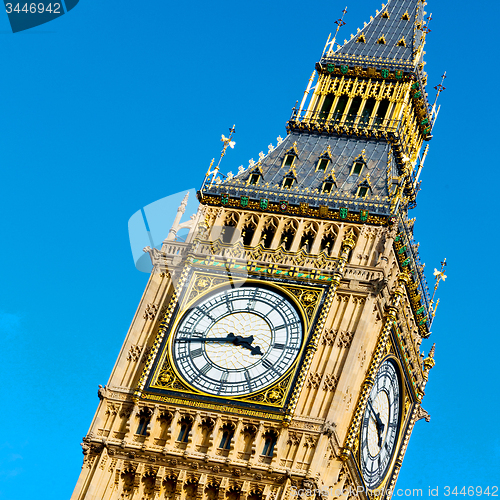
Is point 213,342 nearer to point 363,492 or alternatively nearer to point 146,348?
point 146,348

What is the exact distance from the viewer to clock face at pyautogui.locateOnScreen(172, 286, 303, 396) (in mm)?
62625

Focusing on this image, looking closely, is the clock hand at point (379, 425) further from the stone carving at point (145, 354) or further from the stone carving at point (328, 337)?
the stone carving at point (145, 354)

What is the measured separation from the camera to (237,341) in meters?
63.6

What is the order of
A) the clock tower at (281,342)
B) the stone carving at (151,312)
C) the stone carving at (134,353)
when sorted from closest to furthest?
the clock tower at (281,342) → the stone carving at (134,353) → the stone carving at (151,312)

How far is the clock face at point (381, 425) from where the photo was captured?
6425 cm

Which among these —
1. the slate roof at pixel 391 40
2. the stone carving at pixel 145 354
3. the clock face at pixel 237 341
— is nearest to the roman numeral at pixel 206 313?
the clock face at pixel 237 341

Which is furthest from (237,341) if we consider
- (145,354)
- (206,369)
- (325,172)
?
(325,172)

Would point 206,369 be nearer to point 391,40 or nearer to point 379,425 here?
point 379,425

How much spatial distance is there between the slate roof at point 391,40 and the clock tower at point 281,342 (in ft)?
12.7

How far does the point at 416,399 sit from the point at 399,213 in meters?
7.39

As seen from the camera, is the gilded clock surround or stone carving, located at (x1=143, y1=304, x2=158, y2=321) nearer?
the gilded clock surround

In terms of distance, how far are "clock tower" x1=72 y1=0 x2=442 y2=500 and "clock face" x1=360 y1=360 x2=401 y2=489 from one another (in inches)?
3.4

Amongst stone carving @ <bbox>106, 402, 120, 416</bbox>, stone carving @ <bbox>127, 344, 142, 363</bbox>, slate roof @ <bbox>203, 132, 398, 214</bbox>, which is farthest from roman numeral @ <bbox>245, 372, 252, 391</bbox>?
slate roof @ <bbox>203, 132, 398, 214</bbox>

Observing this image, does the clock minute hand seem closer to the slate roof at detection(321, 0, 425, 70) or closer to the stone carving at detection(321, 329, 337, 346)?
the stone carving at detection(321, 329, 337, 346)
